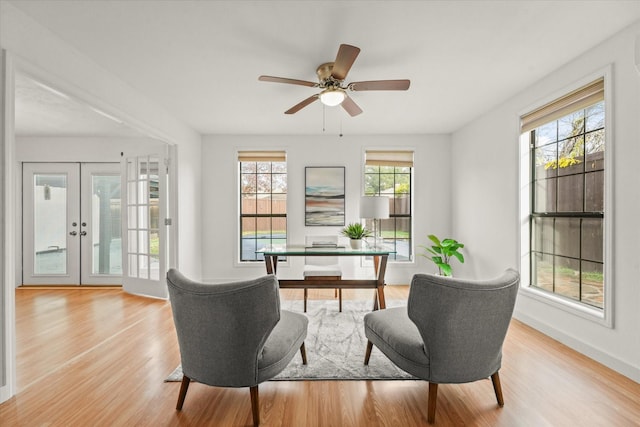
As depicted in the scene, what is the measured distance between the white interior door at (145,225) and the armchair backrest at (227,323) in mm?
2897

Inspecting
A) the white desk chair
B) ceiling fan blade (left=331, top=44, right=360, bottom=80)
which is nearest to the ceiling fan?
ceiling fan blade (left=331, top=44, right=360, bottom=80)

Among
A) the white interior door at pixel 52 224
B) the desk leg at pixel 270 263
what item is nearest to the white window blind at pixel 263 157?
the desk leg at pixel 270 263

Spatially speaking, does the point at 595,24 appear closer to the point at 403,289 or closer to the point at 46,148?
the point at 403,289

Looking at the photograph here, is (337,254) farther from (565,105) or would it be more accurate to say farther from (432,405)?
(565,105)

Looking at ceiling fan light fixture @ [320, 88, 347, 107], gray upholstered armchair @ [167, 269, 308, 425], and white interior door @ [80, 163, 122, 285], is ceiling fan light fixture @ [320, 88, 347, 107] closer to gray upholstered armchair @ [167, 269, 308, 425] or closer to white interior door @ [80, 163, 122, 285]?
gray upholstered armchair @ [167, 269, 308, 425]

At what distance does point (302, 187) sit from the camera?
5.26m

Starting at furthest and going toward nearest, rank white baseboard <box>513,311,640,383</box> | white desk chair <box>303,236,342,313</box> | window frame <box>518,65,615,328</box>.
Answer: white desk chair <box>303,236,342,313</box>
window frame <box>518,65,615,328</box>
white baseboard <box>513,311,640,383</box>

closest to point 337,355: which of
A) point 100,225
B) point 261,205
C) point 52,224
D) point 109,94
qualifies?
point 109,94

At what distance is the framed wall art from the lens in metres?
5.24

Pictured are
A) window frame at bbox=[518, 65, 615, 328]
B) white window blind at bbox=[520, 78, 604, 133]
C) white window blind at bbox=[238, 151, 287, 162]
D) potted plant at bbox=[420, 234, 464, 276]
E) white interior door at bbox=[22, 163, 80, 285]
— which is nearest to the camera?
window frame at bbox=[518, 65, 615, 328]

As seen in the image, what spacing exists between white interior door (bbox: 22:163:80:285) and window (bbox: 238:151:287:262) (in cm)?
263

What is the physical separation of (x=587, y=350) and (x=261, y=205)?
4399mm

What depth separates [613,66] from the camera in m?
2.41

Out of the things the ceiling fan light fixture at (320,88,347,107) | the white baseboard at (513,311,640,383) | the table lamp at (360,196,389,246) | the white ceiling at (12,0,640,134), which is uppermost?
the white ceiling at (12,0,640,134)
